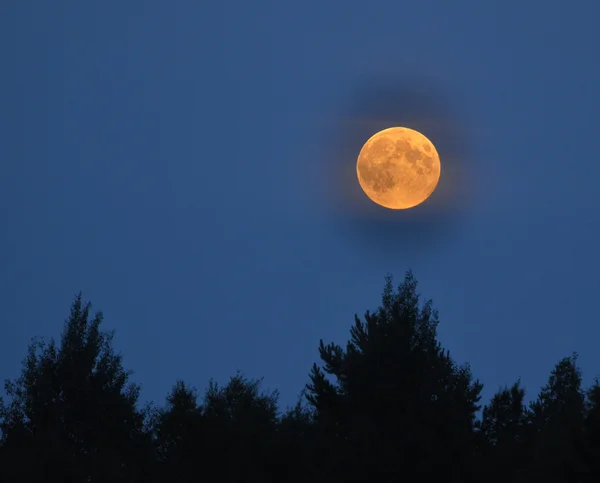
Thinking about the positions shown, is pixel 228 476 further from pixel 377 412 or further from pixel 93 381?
pixel 93 381

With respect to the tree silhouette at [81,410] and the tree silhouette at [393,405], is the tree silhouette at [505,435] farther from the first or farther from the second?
the tree silhouette at [81,410]

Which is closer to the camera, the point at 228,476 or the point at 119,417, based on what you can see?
A: the point at 228,476

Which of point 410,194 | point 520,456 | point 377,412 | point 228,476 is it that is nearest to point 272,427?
point 228,476

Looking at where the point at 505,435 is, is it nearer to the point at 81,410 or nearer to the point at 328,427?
the point at 328,427

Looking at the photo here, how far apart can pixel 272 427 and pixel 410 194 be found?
65.9 ft

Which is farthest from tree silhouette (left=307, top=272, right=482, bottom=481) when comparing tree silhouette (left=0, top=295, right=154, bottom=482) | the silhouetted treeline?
tree silhouette (left=0, top=295, right=154, bottom=482)

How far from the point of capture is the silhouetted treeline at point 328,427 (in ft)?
A: 141

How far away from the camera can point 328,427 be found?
45.4m

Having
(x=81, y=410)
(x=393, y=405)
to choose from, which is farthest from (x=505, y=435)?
Answer: (x=81, y=410)

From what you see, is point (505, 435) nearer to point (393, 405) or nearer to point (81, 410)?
point (393, 405)

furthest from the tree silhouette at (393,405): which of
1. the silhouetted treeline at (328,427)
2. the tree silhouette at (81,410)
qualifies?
the tree silhouette at (81,410)

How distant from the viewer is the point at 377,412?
45.0m

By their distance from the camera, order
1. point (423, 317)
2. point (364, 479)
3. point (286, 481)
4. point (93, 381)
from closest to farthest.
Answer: point (364, 479) → point (286, 481) → point (423, 317) → point (93, 381)

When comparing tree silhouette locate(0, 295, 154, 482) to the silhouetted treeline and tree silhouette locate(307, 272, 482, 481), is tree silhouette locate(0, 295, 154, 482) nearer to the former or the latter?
the silhouetted treeline
